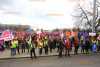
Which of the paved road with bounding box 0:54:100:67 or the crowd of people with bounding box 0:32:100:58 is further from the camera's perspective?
the crowd of people with bounding box 0:32:100:58

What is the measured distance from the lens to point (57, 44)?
35438 millimetres

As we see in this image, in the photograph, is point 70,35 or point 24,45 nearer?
point 24,45

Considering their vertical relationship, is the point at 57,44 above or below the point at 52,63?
above

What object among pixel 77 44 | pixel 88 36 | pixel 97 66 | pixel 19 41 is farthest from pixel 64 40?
pixel 97 66

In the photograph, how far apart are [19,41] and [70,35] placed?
6970 mm

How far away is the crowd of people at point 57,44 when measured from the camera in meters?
32.2

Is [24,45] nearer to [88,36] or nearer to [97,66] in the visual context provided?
→ [88,36]

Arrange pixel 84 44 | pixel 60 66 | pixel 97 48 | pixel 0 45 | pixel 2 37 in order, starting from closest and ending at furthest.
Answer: pixel 60 66
pixel 0 45
pixel 2 37
pixel 84 44
pixel 97 48

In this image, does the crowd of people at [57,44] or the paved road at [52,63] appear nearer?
the paved road at [52,63]

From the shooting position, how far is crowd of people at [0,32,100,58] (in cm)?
3215

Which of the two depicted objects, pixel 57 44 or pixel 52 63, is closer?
pixel 52 63

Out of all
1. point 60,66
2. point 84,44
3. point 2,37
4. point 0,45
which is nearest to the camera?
point 60,66

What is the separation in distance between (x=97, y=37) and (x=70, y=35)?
12.3ft

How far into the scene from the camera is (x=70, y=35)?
3997 centimetres
